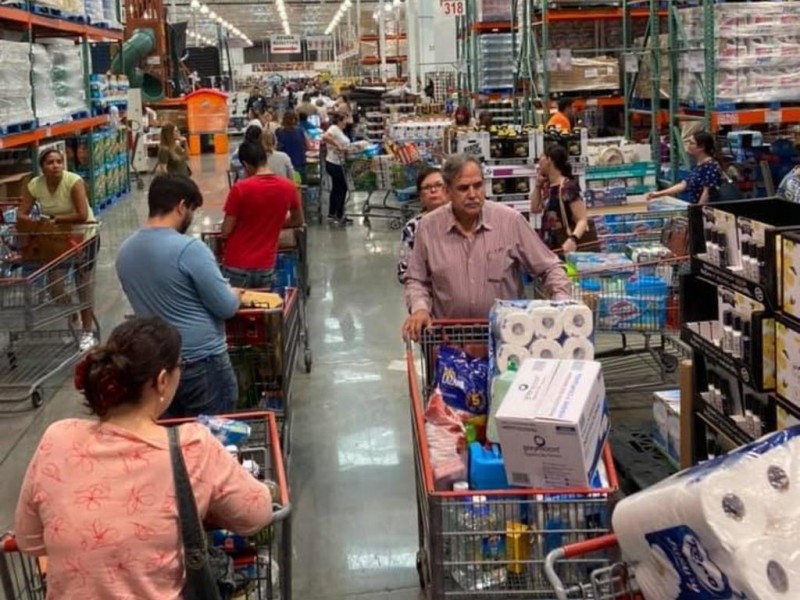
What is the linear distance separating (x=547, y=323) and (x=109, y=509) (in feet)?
5.42

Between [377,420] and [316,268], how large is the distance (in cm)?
497

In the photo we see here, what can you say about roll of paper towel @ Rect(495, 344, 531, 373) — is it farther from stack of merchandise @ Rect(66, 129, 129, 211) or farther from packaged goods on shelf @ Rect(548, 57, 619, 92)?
stack of merchandise @ Rect(66, 129, 129, 211)

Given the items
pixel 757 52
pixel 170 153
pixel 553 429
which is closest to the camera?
pixel 553 429

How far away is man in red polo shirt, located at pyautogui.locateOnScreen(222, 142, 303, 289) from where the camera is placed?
6.40 meters

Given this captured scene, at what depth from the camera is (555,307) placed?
3.48m

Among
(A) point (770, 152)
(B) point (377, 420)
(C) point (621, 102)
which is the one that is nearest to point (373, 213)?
(C) point (621, 102)

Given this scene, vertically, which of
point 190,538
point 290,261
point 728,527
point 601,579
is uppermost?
point 728,527

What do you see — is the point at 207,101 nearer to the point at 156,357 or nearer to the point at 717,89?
the point at 717,89

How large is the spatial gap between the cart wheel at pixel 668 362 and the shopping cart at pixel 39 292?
12.5 ft

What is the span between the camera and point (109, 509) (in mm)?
2316

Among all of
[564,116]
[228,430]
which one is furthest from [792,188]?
[564,116]

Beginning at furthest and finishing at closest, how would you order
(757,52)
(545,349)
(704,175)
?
(757,52)
(704,175)
(545,349)

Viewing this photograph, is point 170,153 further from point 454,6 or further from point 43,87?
point 454,6

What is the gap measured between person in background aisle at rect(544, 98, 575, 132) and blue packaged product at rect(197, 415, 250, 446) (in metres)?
8.63
